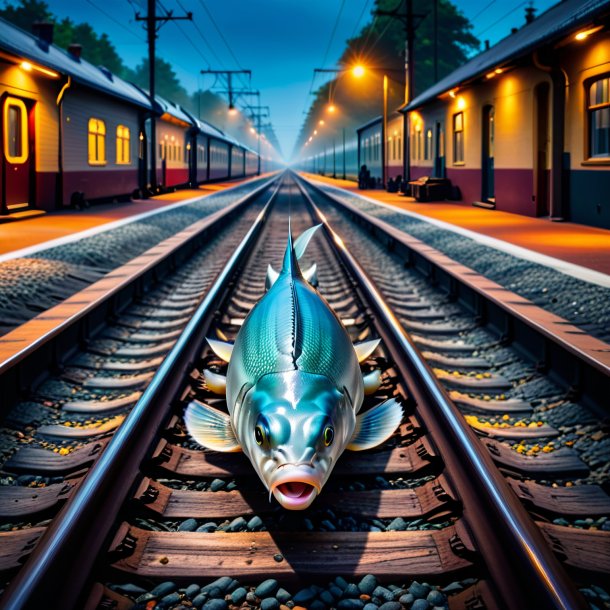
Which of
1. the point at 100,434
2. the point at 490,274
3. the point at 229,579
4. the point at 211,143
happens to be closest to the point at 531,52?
the point at 490,274

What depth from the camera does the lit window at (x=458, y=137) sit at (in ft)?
79.0

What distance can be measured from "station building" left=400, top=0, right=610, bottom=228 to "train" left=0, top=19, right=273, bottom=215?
10.2 metres

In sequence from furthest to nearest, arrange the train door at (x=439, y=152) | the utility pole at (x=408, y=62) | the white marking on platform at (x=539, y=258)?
1. the utility pole at (x=408, y=62)
2. the train door at (x=439, y=152)
3. the white marking on platform at (x=539, y=258)

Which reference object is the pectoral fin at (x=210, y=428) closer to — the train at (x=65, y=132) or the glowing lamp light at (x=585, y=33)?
the glowing lamp light at (x=585, y=33)

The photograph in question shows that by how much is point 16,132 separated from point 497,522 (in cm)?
1571

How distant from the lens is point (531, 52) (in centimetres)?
1477

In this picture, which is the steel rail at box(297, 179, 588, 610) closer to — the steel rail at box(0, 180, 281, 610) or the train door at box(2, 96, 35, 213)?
the steel rail at box(0, 180, 281, 610)

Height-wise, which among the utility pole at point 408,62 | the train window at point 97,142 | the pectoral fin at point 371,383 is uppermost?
the utility pole at point 408,62

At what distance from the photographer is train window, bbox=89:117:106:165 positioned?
21.4 metres

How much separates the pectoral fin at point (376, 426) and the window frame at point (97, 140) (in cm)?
1893

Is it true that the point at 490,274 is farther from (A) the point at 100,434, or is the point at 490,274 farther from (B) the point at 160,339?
(A) the point at 100,434

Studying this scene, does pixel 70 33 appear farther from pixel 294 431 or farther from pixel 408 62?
pixel 294 431

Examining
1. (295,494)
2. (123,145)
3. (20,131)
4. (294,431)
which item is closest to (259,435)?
(294,431)

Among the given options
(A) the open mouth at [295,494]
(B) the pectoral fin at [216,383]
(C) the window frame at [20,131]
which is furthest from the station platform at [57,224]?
(A) the open mouth at [295,494]
